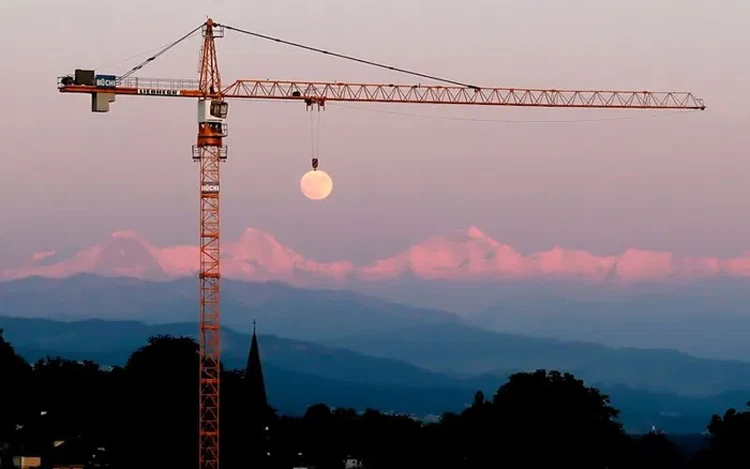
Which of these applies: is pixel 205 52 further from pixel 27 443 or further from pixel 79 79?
pixel 27 443

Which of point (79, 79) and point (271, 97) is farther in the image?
point (271, 97)

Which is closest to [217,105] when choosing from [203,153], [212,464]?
[203,153]

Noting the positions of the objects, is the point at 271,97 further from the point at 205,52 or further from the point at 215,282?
the point at 215,282

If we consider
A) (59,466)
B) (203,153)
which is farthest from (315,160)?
(59,466)

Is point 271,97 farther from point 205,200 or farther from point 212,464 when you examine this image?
point 212,464

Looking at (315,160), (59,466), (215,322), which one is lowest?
(59,466)

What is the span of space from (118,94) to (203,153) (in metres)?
13.8

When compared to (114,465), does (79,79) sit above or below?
above

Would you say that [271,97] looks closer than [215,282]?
No

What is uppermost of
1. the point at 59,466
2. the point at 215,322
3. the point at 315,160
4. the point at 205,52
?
the point at 205,52

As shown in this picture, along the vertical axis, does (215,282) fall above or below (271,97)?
below

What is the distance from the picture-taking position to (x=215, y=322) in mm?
184500

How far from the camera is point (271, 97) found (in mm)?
199375

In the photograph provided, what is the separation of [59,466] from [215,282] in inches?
982
